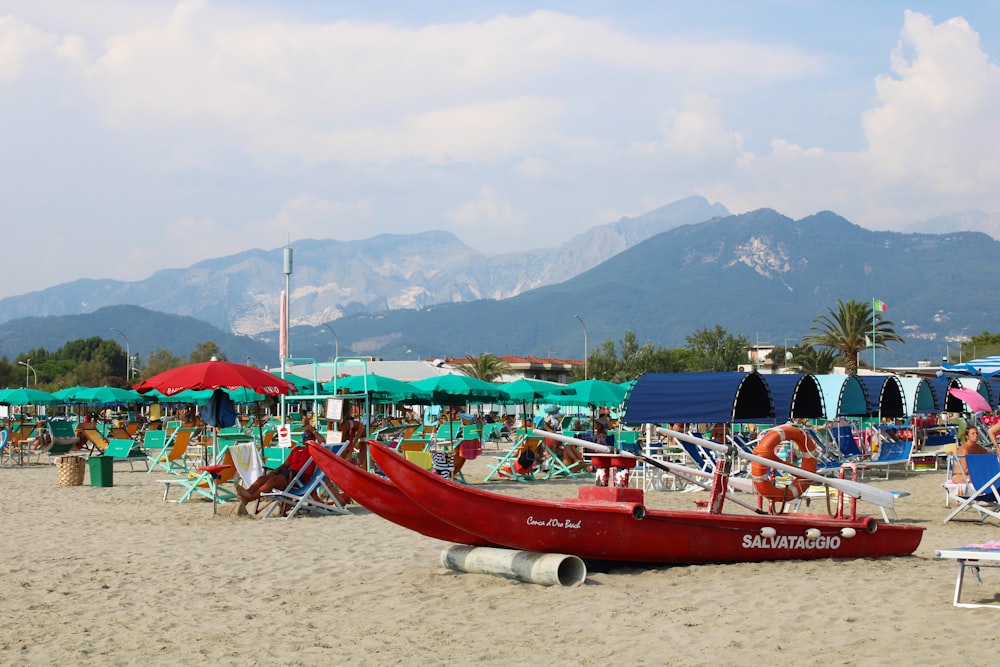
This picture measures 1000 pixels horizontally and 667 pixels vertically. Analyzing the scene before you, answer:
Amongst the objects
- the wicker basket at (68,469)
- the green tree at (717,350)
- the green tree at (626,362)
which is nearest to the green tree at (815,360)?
the green tree at (626,362)

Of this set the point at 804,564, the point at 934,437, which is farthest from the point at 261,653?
the point at 934,437

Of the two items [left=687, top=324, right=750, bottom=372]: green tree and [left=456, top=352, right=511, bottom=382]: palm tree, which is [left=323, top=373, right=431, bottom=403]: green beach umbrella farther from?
[left=687, top=324, right=750, bottom=372]: green tree

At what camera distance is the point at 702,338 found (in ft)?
291

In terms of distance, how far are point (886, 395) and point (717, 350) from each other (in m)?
63.3

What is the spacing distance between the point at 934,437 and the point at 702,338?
63275mm

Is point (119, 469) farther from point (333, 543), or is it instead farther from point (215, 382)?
point (333, 543)

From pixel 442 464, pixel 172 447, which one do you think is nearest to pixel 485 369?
pixel 172 447

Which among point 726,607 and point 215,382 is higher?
point 215,382

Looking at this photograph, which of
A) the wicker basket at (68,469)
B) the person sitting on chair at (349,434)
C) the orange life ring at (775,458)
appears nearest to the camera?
the orange life ring at (775,458)

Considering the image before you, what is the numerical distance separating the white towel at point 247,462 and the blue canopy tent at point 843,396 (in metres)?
11.4

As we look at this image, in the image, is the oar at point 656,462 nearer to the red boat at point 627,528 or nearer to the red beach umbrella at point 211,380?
the red boat at point 627,528

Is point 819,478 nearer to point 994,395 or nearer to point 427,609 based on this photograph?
point 427,609

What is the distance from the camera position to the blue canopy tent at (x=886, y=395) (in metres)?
23.3

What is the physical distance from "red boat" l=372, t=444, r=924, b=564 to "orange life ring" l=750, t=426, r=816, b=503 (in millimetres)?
1189
